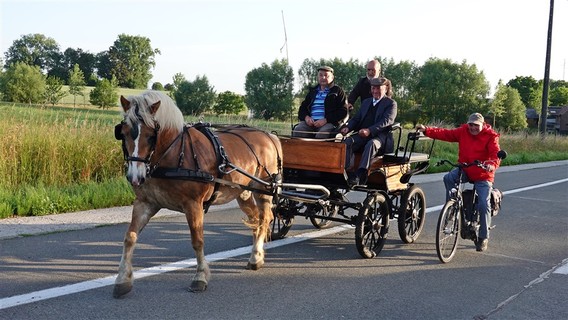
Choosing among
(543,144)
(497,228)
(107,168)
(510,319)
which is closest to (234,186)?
(510,319)

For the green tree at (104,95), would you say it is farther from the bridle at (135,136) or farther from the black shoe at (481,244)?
the bridle at (135,136)

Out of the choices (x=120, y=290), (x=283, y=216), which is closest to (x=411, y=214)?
(x=283, y=216)

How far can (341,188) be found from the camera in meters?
7.29

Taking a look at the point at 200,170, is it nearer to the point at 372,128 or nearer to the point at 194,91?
the point at 372,128

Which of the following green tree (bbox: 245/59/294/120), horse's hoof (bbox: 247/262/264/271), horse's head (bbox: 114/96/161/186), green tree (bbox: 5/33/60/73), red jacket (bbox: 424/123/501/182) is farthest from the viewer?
green tree (bbox: 5/33/60/73)

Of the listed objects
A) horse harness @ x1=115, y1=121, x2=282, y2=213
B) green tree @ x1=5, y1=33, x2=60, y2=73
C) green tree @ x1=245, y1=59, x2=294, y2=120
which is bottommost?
horse harness @ x1=115, y1=121, x2=282, y2=213

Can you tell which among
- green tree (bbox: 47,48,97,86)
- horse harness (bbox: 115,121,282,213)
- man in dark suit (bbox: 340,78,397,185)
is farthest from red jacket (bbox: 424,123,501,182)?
green tree (bbox: 47,48,97,86)

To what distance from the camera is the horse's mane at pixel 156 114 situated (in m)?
4.86

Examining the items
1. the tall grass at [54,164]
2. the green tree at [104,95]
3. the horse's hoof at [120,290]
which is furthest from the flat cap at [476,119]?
the green tree at [104,95]

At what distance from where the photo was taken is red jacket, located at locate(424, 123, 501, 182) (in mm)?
7516

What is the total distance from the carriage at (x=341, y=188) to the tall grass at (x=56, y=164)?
5.88ft

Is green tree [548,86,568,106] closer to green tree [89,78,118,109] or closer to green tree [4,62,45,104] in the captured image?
green tree [89,78,118,109]

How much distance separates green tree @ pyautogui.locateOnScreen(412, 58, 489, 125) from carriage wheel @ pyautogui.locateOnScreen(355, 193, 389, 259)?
2714 inches

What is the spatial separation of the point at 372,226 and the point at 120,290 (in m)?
3.36
